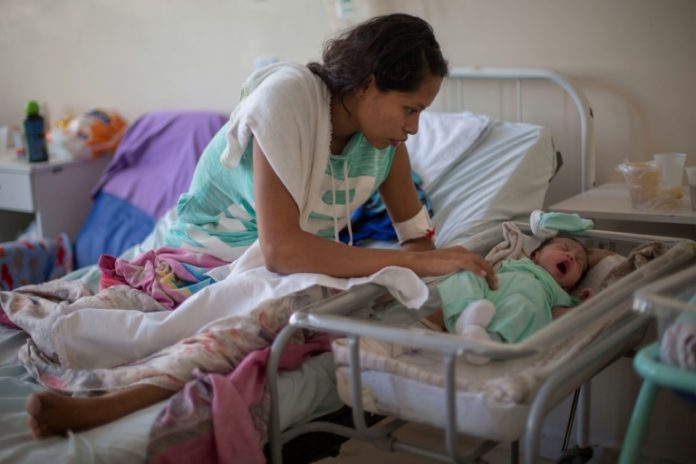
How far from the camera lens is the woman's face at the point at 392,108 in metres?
1.82

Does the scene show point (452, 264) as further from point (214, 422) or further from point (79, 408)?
point (79, 408)

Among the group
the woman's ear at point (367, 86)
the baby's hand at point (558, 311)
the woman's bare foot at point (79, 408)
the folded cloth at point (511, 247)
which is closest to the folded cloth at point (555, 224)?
the folded cloth at point (511, 247)

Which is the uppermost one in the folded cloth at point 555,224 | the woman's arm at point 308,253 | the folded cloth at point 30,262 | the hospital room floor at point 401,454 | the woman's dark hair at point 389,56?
the woman's dark hair at point 389,56

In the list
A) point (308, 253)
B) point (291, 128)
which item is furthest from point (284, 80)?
point (308, 253)

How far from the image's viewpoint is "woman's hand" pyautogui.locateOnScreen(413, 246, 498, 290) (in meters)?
1.72

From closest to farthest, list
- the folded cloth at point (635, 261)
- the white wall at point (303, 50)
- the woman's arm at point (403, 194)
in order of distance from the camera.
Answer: the folded cloth at point (635, 261), the woman's arm at point (403, 194), the white wall at point (303, 50)

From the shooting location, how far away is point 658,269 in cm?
176

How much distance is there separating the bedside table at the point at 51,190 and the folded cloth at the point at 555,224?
213 cm

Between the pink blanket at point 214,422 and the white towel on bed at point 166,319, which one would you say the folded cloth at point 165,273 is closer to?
the white towel on bed at point 166,319

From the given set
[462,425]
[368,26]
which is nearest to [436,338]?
[462,425]

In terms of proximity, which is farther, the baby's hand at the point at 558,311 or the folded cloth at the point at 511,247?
the folded cloth at the point at 511,247

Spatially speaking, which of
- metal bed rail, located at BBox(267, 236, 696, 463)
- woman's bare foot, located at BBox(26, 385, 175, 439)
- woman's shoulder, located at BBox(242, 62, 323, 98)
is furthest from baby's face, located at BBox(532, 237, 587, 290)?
woman's bare foot, located at BBox(26, 385, 175, 439)

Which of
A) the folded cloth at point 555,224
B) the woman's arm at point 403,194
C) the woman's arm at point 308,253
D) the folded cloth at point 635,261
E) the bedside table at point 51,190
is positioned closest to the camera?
the woman's arm at point 308,253

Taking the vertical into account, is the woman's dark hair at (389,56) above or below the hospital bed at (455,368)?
above
